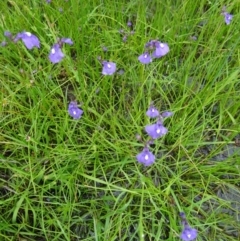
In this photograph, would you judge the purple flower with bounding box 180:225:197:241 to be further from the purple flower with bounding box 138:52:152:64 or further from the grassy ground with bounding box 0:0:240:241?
→ the purple flower with bounding box 138:52:152:64

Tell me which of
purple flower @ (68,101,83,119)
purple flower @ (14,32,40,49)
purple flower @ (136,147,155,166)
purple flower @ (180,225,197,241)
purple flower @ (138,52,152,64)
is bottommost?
purple flower @ (180,225,197,241)

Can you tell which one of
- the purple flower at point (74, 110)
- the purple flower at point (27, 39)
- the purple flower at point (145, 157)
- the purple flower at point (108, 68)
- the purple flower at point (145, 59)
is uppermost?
Answer: the purple flower at point (27, 39)

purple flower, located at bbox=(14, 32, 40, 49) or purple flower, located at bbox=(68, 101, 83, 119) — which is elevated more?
purple flower, located at bbox=(14, 32, 40, 49)

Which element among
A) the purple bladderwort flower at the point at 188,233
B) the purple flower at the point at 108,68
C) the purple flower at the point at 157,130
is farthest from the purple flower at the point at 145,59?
the purple bladderwort flower at the point at 188,233

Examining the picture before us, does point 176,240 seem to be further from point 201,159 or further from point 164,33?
point 164,33

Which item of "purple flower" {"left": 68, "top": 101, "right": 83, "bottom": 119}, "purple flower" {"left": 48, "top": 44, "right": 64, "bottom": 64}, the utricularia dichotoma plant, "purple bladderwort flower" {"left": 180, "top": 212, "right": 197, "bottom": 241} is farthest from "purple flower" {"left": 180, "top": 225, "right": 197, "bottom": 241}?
"purple flower" {"left": 48, "top": 44, "right": 64, "bottom": 64}

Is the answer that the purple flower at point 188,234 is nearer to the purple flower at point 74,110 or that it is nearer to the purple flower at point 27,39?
the purple flower at point 74,110

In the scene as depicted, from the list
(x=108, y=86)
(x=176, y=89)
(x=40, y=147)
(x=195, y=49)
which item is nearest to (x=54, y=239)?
(x=40, y=147)

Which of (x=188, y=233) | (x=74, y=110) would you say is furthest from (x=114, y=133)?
(x=188, y=233)
